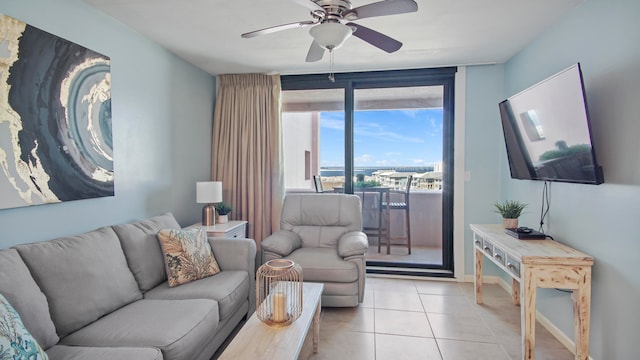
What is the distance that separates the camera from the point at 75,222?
2186mm

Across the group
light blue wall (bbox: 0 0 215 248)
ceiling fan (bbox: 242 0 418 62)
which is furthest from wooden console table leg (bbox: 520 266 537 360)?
light blue wall (bbox: 0 0 215 248)

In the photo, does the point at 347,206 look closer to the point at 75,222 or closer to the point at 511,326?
the point at 511,326

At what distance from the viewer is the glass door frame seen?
3.76 metres

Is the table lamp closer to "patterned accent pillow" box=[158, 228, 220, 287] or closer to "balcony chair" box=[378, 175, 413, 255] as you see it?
"patterned accent pillow" box=[158, 228, 220, 287]

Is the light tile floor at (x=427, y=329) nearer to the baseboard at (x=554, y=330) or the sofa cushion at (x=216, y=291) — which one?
the baseboard at (x=554, y=330)

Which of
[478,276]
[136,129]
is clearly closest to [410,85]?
[478,276]

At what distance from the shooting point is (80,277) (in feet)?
5.82

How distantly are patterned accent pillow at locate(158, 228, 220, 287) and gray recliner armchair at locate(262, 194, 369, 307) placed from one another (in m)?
0.65

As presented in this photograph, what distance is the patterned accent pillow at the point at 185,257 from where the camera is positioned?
229 cm

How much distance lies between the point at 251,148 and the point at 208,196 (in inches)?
36.0

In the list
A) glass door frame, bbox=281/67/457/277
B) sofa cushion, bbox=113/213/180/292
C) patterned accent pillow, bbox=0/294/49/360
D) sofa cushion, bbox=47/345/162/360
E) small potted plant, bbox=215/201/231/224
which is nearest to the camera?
patterned accent pillow, bbox=0/294/49/360

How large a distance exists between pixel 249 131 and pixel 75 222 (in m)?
2.14

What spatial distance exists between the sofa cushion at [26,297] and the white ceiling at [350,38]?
177cm

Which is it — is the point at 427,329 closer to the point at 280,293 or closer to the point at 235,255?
the point at 280,293
